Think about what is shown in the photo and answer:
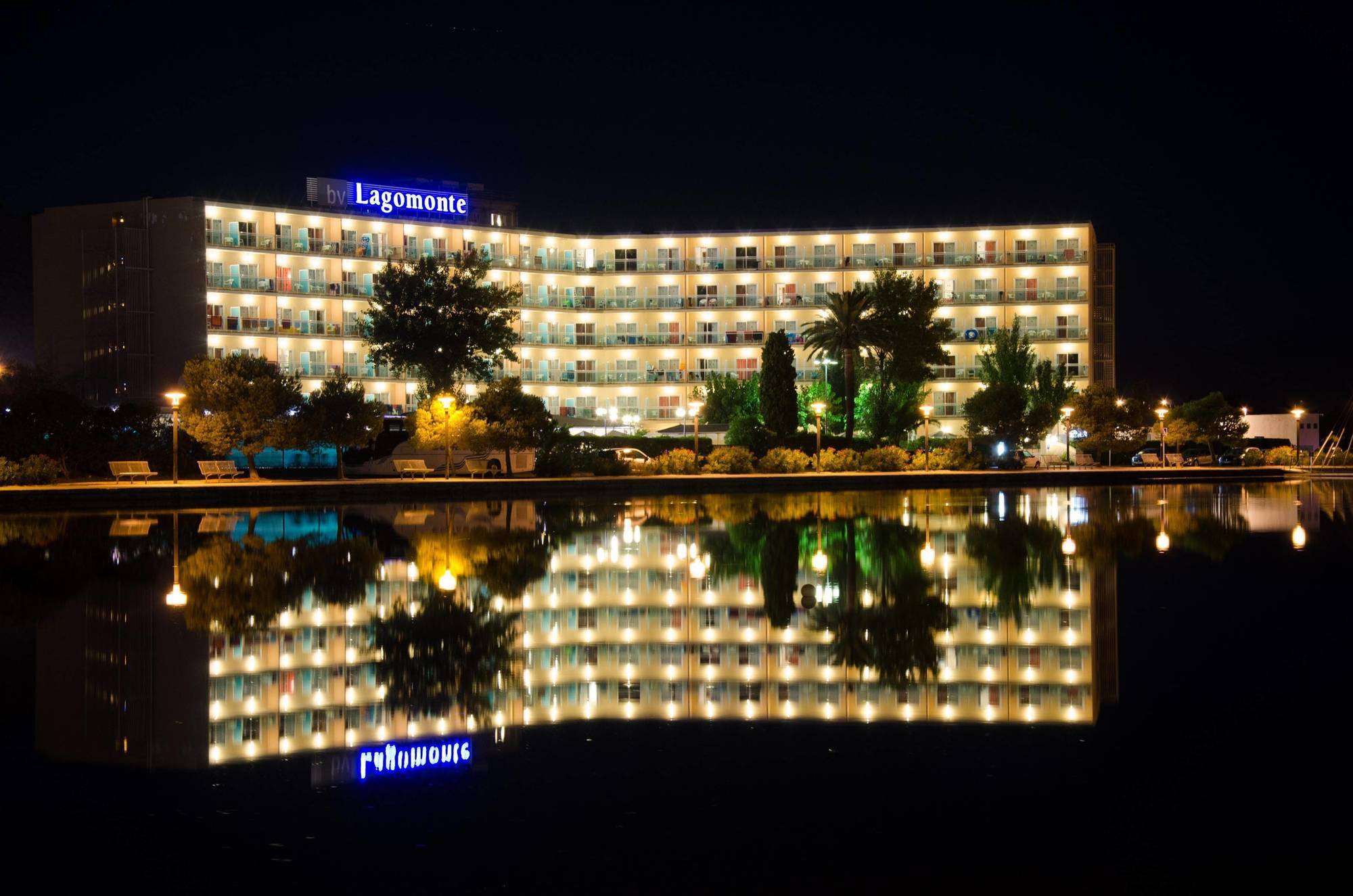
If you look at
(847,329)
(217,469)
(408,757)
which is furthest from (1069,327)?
(408,757)

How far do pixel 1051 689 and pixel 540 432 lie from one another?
3848 centimetres

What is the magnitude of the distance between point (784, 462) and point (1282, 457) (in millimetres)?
24657

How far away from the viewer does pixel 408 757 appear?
7199 mm

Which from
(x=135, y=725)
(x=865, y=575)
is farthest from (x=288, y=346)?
(x=135, y=725)

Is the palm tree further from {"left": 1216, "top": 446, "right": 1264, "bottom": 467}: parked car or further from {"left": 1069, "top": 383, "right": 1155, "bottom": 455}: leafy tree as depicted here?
{"left": 1216, "top": 446, "right": 1264, "bottom": 467}: parked car

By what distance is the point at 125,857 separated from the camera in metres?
5.69

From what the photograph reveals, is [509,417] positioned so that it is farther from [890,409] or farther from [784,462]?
[890,409]

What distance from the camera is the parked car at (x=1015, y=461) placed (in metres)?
54.4

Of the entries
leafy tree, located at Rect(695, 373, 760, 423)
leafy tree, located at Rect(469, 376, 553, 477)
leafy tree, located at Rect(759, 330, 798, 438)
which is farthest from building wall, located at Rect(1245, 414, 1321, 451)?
leafy tree, located at Rect(469, 376, 553, 477)

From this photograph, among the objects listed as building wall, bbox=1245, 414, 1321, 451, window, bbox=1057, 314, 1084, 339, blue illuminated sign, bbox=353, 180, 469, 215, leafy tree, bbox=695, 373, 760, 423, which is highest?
blue illuminated sign, bbox=353, 180, 469, 215

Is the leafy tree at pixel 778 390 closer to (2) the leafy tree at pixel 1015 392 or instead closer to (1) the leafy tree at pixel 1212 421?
(2) the leafy tree at pixel 1015 392

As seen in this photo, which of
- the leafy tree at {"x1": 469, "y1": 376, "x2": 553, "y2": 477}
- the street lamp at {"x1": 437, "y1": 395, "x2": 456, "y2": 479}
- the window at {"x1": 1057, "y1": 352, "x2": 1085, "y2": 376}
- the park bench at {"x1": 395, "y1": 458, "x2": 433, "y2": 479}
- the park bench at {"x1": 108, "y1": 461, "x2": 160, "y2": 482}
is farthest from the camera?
the window at {"x1": 1057, "y1": 352, "x2": 1085, "y2": 376}

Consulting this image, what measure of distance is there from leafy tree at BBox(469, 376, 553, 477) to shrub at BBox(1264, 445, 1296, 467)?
3303cm

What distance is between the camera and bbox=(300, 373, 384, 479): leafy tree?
42.2 meters
